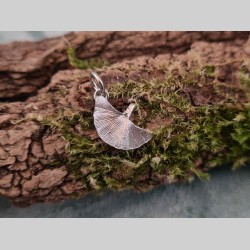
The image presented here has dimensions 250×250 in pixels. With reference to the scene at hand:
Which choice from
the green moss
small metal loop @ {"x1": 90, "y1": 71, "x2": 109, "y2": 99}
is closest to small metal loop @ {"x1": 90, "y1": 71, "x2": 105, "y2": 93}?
small metal loop @ {"x1": 90, "y1": 71, "x2": 109, "y2": 99}

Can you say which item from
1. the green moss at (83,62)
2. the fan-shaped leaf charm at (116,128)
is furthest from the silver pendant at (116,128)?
the green moss at (83,62)

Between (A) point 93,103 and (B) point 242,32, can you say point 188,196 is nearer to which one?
(A) point 93,103

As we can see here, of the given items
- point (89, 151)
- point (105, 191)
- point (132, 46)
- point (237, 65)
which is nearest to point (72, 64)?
point (132, 46)

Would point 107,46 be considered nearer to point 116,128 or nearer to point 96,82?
point 96,82

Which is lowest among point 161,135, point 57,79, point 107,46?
point 161,135

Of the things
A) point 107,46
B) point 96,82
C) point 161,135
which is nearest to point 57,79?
point 96,82

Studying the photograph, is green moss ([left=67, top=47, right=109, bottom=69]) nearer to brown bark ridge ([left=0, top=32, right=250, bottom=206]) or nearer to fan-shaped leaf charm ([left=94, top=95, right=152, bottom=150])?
brown bark ridge ([left=0, top=32, right=250, bottom=206])
